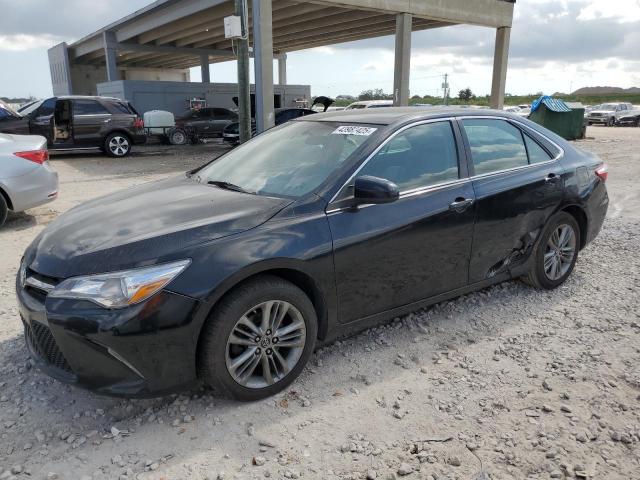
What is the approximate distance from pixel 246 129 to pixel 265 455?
803cm

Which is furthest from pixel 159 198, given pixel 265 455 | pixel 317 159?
pixel 265 455

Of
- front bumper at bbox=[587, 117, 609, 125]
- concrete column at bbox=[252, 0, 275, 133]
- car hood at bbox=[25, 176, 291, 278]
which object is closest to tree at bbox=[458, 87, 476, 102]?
front bumper at bbox=[587, 117, 609, 125]

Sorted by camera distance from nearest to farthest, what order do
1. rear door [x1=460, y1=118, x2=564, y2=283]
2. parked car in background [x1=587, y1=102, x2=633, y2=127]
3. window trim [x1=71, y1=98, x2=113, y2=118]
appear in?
rear door [x1=460, y1=118, x2=564, y2=283] < window trim [x1=71, y1=98, x2=113, y2=118] < parked car in background [x1=587, y1=102, x2=633, y2=127]

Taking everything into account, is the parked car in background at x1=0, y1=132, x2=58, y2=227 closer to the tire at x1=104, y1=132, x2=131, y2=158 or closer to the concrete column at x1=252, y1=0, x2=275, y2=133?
the concrete column at x1=252, y1=0, x2=275, y2=133

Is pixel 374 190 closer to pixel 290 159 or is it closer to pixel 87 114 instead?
pixel 290 159

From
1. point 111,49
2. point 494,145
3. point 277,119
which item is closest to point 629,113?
point 277,119

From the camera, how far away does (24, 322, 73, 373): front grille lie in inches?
103

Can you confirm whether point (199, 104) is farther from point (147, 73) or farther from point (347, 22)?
point (147, 73)

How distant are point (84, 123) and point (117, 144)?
105 centimetres

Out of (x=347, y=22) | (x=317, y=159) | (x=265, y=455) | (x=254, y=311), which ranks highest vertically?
(x=347, y=22)

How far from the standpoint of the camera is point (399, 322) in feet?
12.7

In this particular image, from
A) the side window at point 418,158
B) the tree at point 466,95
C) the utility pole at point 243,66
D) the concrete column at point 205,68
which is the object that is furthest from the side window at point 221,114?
the tree at point 466,95

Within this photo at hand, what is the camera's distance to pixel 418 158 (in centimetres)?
351

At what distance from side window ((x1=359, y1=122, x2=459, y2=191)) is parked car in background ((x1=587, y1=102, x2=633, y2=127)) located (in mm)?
36705
